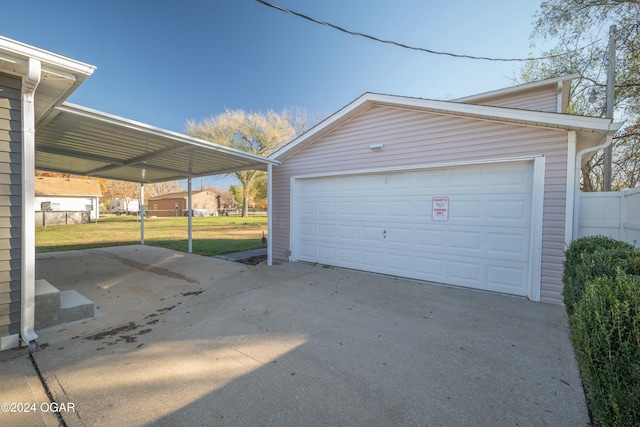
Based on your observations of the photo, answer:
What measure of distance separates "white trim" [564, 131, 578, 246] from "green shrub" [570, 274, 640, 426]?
335 centimetres

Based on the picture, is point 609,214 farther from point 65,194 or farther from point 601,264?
point 65,194

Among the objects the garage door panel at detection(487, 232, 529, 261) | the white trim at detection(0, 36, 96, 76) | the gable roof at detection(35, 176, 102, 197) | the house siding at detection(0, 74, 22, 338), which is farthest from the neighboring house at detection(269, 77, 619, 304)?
the gable roof at detection(35, 176, 102, 197)

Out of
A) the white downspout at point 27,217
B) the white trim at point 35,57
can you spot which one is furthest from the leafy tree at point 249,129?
the white trim at point 35,57

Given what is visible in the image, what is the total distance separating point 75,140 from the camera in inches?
227

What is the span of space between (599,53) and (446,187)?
970 centimetres

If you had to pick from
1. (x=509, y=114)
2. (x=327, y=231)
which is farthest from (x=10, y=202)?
(x=509, y=114)

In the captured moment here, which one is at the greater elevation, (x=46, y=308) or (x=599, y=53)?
(x=599, y=53)

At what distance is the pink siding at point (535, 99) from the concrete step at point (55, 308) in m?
9.29

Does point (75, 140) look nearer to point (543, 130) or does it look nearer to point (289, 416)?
point (289, 416)

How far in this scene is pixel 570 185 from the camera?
14.2 feet

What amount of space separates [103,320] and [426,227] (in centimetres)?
563

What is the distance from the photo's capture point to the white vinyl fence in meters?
3.98

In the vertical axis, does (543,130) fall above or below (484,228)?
above

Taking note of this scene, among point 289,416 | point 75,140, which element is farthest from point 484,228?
point 75,140
